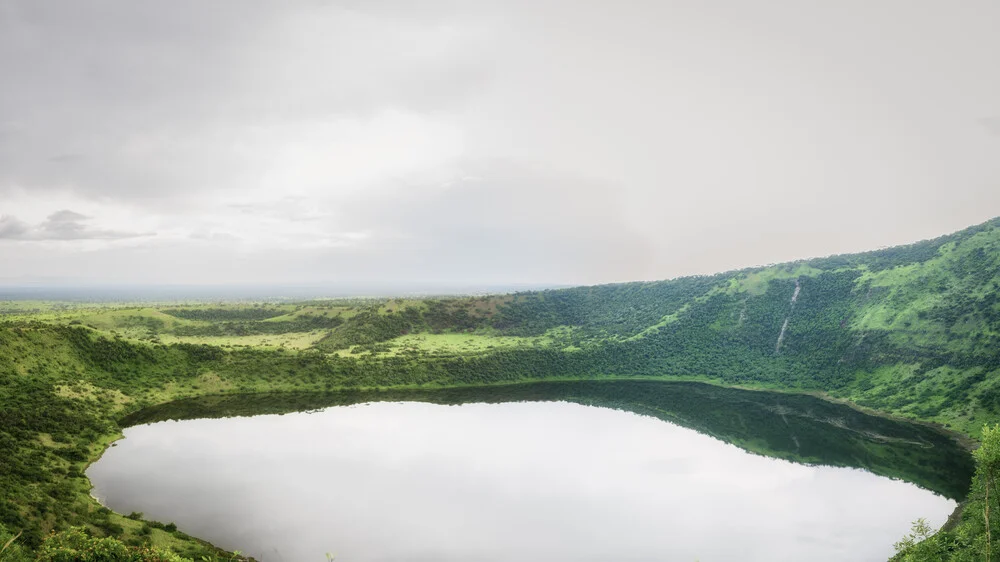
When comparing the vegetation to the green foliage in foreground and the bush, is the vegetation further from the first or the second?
the bush

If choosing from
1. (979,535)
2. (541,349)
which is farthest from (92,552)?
(541,349)

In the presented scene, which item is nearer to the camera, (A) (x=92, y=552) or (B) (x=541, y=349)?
(A) (x=92, y=552)

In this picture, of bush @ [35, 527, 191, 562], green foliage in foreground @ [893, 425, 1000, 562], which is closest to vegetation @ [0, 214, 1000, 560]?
green foliage in foreground @ [893, 425, 1000, 562]

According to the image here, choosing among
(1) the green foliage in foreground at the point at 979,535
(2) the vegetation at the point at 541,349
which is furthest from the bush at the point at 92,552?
(1) the green foliage in foreground at the point at 979,535

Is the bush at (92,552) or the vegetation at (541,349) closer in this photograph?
the bush at (92,552)

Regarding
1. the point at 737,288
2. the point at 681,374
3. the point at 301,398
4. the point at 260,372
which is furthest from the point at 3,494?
the point at 737,288

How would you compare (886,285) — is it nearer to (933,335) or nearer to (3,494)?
(933,335)

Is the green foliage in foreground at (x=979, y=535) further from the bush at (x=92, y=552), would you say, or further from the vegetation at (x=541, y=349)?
the bush at (x=92, y=552)

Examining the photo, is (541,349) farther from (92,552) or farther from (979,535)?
(92,552)

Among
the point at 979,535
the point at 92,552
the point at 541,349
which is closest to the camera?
the point at 92,552
